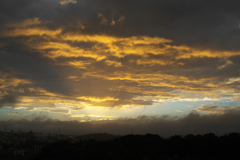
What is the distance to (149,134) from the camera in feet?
203

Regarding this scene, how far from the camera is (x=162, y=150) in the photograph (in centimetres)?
4391

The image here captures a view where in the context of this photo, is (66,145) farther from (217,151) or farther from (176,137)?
(217,151)

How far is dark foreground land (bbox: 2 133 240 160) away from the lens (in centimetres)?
3962

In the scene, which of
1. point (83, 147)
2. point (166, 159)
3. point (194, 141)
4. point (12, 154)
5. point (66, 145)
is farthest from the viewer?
point (12, 154)

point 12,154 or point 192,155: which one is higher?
point 192,155

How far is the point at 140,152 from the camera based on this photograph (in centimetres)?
4634

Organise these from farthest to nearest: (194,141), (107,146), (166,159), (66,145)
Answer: (66,145)
(107,146)
(194,141)
(166,159)

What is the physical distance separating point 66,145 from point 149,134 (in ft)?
79.8

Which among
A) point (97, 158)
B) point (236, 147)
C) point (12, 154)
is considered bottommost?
point (12, 154)

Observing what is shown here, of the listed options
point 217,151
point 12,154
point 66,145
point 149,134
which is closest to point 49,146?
point 66,145

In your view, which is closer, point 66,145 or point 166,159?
point 166,159

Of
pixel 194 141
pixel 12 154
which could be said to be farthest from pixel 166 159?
pixel 12 154

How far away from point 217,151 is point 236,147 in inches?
144

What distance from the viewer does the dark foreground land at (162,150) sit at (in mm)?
39625
